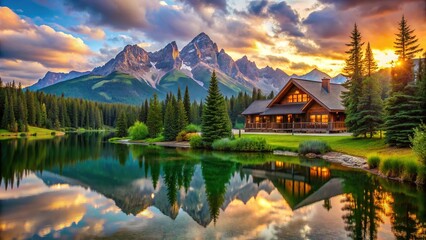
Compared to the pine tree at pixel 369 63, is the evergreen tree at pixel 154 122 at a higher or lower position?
lower

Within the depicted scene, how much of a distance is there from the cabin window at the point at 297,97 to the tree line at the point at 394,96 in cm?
1281

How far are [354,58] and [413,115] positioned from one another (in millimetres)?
16516

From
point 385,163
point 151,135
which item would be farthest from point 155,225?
point 151,135

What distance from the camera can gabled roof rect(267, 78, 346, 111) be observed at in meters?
50.3

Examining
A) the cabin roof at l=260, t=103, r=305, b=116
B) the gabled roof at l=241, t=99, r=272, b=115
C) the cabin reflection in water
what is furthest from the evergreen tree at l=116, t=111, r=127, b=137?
the cabin reflection in water

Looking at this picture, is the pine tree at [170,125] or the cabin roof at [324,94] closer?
the cabin roof at [324,94]

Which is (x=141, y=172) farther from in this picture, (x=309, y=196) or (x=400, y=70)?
(x=400, y=70)

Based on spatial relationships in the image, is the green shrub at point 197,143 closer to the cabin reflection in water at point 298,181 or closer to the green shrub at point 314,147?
the green shrub at point 314,147

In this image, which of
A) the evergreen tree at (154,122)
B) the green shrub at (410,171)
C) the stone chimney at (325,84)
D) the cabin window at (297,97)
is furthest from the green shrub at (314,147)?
the evergreen tree at (154,122)

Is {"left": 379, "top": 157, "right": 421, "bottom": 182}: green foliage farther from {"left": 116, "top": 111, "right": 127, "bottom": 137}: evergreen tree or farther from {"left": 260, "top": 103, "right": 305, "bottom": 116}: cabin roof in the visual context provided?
{"left": 116, "top": 111, "right": 127, "bottom": 137}: evergreen tree

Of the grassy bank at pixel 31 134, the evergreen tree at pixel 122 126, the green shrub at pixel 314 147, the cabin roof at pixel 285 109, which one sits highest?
the cabin roof at pixel 285 109

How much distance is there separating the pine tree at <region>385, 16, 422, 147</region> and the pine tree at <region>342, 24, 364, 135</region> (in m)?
6.78

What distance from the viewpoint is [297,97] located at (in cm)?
5697

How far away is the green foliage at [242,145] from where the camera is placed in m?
40.1
